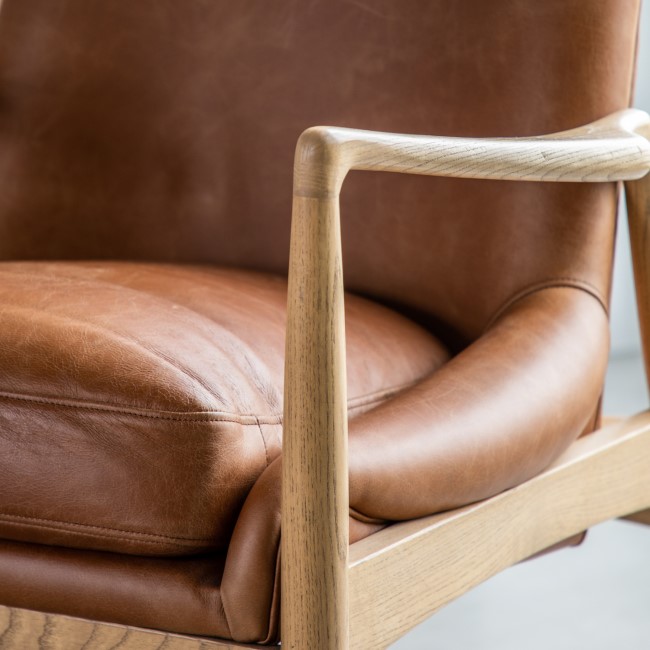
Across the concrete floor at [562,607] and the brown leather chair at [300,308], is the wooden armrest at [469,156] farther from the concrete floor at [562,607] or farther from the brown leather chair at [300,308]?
the concrete floor at [562,607]

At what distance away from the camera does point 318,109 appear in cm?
107

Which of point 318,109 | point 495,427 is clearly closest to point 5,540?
point 495,427

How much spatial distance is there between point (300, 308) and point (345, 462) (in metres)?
0.09

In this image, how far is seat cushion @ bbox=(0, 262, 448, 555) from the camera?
0.59 m

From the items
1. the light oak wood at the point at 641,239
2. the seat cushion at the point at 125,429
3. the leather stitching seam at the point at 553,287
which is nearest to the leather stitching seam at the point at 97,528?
the seat cushion at the point at 125,429

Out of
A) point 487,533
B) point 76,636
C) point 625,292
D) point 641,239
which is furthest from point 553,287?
point 625,292

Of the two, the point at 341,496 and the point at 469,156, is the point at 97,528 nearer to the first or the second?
the point at 341,496

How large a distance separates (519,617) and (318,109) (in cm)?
64

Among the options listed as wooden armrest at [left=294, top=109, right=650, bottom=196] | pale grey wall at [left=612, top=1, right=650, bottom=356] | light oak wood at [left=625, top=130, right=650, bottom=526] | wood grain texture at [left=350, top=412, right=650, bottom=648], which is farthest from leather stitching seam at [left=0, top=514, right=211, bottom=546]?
pale grey wall at [left=612, top=1, right=650, bottom=356]

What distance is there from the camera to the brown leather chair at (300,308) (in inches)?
23.0

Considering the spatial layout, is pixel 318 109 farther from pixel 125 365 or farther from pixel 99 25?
pixel 125 365

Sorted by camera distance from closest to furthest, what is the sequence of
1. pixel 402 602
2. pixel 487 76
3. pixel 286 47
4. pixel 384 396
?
pixel 402 602 < pixel 384 396 < pixel 487 76 < pixel 286 47

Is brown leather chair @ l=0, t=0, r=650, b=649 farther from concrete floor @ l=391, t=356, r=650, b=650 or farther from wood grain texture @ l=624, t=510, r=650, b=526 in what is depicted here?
concrete floor @ l=391, t=356, r=650, b=650

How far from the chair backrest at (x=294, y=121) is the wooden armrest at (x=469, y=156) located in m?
0.12
